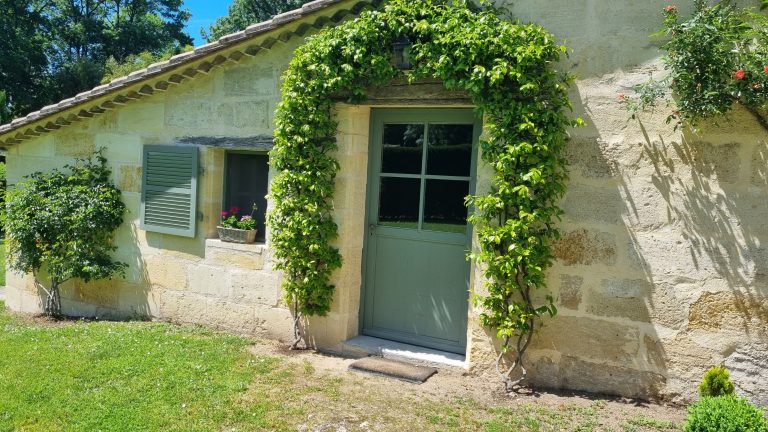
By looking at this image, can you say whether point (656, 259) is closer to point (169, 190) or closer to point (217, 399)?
point (217, 399)

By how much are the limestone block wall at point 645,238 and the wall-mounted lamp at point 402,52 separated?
0.93m

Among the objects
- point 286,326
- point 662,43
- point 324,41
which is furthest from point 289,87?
point 662,43

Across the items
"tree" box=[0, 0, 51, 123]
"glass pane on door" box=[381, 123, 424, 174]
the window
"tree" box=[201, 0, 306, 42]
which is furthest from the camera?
"tree" box=[201, 0, 306, 42]

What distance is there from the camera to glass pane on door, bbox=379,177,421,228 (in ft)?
18.4

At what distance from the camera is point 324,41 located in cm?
542

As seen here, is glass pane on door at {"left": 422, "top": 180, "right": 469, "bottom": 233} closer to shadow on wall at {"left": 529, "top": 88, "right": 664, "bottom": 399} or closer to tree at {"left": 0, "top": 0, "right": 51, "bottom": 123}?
shadow on wall at {"left": 529, "top": 88, "right": 664, "bottom": 399}

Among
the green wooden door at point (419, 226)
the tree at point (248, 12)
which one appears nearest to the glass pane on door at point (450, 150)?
the green wooden door at point (419, 226)

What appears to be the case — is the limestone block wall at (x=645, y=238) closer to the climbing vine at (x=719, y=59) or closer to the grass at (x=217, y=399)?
the climbing vine at (x=719, y=59)

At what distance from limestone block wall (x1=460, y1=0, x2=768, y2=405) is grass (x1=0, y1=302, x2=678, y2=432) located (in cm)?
48

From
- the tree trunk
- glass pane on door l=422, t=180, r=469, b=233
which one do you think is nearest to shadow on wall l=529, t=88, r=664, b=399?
glass pane on door l=422, t=180, r=469, b=233

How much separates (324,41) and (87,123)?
12.3ft

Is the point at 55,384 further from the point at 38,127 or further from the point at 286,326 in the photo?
the point at 38,127

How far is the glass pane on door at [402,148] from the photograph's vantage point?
558cm

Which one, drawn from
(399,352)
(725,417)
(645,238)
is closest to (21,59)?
(399,352)
